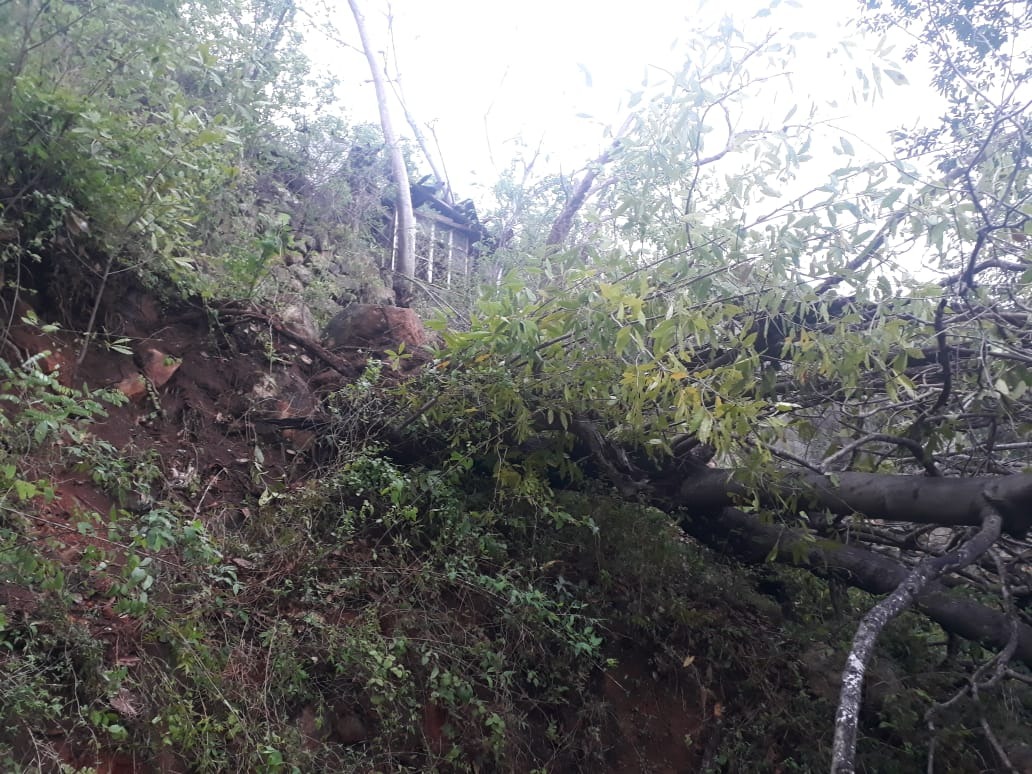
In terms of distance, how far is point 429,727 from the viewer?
314cm

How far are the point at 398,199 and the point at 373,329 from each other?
12.0 ft

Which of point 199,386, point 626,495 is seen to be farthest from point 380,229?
point 626,495

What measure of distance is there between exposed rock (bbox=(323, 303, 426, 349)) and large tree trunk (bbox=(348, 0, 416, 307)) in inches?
78.5

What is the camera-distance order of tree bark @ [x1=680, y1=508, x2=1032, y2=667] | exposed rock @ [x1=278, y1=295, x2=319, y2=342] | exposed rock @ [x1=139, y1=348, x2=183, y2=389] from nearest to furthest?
tree bark @ [x1=680, y1=508, x2=1032, y2=667], exposed rock @ [x1=139, y1=348, x2=183, y2=389], exposed rock @ [x1=278, y1=295, x2=319, y2=342]

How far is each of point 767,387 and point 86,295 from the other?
3.72 metres

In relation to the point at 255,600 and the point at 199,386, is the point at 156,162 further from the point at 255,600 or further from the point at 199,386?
the point at 255,600

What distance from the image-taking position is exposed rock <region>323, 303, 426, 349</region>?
17.7ft

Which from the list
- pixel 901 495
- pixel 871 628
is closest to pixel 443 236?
pixel 901 495

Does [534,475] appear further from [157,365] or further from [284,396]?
[157,365]

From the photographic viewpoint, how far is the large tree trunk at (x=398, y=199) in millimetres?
7867

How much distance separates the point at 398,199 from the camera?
8.61 m

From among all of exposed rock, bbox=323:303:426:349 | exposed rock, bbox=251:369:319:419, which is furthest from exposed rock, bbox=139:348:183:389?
exposed rock, bbox=323:303:426:349

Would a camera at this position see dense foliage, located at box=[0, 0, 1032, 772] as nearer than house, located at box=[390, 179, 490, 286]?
Yes

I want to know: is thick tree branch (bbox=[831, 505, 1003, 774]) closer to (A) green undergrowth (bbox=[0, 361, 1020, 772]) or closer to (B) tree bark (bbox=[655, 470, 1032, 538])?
(B) tree bark (bbox=[655, 470, 1032, 538])
